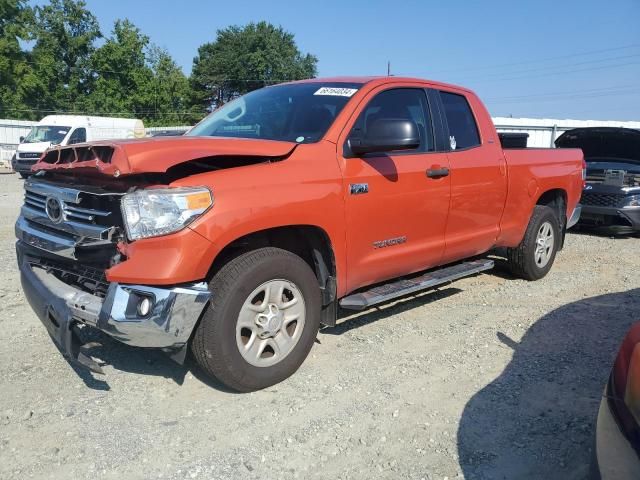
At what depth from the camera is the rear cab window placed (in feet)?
15.5

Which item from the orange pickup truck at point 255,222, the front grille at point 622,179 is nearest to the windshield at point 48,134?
the orange pickup truck at point 255,222

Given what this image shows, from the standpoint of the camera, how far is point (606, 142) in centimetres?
948

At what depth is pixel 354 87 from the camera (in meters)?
4.06

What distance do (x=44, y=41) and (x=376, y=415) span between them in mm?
56955

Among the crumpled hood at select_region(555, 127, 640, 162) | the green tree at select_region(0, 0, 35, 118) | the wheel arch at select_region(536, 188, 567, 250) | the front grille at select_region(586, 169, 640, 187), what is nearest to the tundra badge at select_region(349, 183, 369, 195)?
the wheel arch at select_region(536, 188, 567, 250)

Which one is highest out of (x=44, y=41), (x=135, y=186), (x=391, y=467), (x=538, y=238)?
(x=44, y=41)

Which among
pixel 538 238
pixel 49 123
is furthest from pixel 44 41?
pixel 538 238

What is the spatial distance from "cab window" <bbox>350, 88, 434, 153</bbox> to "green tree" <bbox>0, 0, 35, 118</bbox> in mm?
50253

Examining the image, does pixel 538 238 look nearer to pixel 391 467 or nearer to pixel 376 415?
pixel 376 415

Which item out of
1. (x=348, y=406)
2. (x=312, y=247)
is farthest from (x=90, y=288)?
(x=348, y=406)

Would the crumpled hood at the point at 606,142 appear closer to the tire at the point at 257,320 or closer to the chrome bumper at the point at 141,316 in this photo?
the tire at the point at 257,320

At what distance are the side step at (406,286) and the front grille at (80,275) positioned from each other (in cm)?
155

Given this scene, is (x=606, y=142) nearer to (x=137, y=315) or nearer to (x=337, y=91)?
(x=337, y=91)

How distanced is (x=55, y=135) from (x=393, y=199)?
2057 cm
